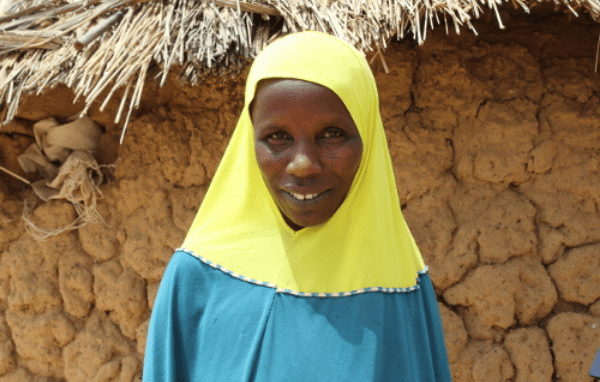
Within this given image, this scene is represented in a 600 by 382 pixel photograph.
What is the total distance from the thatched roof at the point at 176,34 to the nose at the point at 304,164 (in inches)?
39.3

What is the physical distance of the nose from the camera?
4.30ft

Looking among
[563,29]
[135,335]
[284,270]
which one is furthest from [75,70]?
[563,29]

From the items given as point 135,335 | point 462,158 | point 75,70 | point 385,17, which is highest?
point 385,17

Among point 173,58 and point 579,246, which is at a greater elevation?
point 173,58

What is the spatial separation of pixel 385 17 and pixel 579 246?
1.15 m

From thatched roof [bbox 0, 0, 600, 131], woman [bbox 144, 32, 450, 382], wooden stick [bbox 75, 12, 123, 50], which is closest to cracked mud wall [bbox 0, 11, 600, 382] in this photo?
thatched roof [bbox 0, 0, 600, 131]

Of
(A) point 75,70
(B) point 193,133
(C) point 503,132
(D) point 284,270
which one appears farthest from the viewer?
(B) point 193,133

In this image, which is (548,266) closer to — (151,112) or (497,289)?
(497,289)

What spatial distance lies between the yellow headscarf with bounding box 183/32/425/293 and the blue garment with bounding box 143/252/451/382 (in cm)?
4

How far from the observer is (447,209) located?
8.53ft

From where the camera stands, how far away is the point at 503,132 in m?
2.57

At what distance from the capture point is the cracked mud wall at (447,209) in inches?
96.9

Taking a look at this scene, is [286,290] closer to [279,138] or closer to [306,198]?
[306,198]

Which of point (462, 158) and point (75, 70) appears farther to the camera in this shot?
point (462, 158)
